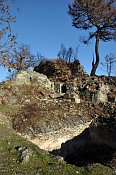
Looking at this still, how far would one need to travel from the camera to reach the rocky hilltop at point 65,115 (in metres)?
13.3

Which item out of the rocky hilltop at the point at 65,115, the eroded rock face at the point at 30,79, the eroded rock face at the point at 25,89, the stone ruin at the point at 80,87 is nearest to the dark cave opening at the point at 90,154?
the rocky hilltop at the point at 65,115

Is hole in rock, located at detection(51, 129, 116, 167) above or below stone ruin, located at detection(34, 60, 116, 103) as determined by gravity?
below

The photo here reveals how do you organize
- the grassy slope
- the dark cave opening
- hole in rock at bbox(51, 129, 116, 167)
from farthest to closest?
hole in rock at bbox(51, 129, 116, 167), the dark cave opening, the grassy slope

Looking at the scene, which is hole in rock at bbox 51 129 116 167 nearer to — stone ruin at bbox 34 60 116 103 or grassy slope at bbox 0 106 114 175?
stone ruin at bbox 34 60 116 103

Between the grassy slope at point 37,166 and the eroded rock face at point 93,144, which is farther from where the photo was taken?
the eroded rock face at point 93,144

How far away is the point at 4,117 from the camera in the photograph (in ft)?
43.9

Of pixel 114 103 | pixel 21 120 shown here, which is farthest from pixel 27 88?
pixel 114 103

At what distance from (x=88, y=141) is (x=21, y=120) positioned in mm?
3736

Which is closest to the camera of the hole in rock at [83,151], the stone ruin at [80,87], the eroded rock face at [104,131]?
the hole in rock at [83,151]

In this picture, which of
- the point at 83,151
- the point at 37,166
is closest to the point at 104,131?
the point at 83,151

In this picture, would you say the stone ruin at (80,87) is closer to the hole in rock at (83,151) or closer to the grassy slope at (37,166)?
the hole in rock at (83,151)

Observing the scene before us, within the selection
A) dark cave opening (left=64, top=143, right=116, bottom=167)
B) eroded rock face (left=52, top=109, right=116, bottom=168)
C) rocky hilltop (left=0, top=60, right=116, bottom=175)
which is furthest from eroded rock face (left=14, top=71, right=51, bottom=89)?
dark cave opening (left=64, top=143, right=116, bottom=167)

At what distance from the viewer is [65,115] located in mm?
15188

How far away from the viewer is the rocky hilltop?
13281mm
